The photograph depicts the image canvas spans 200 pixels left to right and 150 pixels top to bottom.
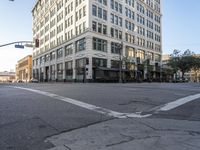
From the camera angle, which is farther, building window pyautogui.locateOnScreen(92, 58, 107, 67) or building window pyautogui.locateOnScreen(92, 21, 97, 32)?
building window pyautogui.locateOnScreen(92, 21, 97, 32)

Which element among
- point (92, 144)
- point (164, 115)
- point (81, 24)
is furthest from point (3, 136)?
point (81, 24)

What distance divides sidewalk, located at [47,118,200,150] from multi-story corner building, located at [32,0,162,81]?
4360 cm

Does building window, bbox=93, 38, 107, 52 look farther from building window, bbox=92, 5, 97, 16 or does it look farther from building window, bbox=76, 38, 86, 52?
building window, bbox=92, 5, 97, 16

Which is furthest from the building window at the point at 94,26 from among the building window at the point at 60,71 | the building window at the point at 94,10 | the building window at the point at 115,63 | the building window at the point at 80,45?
the building window at the point at 60,71

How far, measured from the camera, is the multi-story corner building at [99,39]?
172 feet

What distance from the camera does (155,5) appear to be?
81.7m

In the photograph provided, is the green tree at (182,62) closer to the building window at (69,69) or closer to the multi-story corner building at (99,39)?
the multi-story corner building at (99,39)

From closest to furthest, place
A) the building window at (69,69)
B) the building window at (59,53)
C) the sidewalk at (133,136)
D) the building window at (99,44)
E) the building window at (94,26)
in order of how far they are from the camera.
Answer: the sidewalk at (133,136) → the building window at (94,26) → the building window at (99,44) → the building window at (69,69) → the building window at (59,53)

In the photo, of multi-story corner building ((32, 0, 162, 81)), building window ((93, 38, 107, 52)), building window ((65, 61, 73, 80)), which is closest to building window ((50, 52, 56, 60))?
multi-story corner building ((32, 0, 162, 81))

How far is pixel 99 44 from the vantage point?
53594 mm

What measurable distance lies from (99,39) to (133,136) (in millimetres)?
48945

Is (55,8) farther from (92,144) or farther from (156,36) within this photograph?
(92,144)

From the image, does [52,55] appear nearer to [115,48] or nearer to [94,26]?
[115,48]

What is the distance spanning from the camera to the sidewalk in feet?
16.2
